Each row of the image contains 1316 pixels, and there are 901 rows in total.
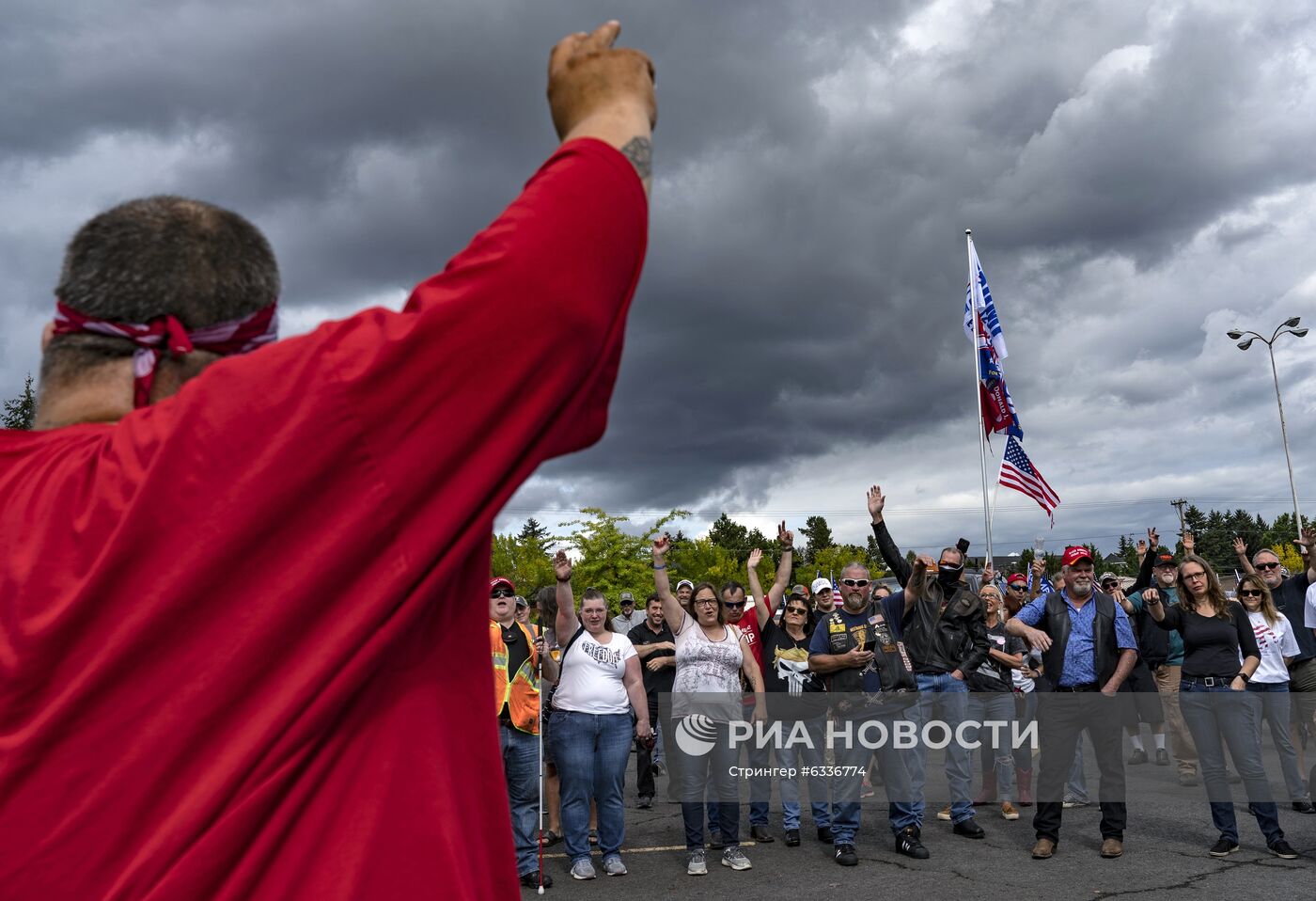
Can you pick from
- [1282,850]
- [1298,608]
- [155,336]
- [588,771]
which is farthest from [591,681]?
[1298,608]

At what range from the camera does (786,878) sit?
321 inches

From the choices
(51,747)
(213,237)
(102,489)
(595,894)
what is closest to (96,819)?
(51,747)

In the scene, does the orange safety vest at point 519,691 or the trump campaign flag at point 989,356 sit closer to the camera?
the orange safety vest at point 519,691

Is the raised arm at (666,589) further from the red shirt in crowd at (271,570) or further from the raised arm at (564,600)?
the red shirt in crowd at (271,570)

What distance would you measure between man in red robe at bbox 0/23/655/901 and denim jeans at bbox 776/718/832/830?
29.3 feet

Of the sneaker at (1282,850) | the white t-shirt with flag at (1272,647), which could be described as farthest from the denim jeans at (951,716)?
the white t-shirt with flag at (1272,647)

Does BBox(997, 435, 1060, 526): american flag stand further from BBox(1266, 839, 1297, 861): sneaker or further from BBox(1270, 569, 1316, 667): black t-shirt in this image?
BBox(1266, 839, 1297, 861): sneaker

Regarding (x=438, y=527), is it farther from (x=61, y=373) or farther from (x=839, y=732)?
(x=839, y=732)

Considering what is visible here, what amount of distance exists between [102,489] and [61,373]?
24 cm

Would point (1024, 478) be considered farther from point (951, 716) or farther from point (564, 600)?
point (564, 600)

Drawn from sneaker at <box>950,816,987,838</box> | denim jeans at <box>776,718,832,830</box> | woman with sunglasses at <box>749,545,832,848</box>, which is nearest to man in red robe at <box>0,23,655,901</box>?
woman with sunglasses at <box>749,545,832,848</box>

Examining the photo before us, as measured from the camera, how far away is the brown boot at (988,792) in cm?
1063

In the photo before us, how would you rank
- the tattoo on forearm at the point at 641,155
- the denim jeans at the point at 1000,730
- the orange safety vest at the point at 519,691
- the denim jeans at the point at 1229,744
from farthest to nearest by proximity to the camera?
the denim jeans at the point at 1000,730 → the denim jeans at the point at 1229,744 → the orange safety vest at the point at 519,691 → the tattoo on forearm at the point at 641,155

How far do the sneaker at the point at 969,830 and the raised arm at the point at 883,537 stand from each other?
7.61ft
